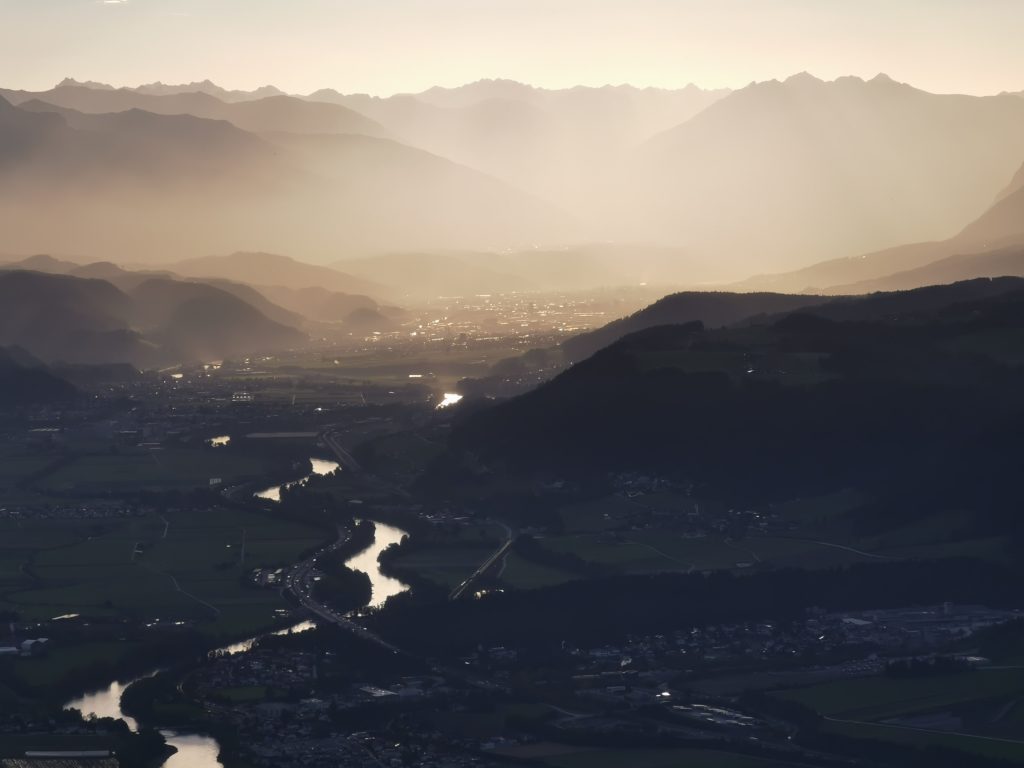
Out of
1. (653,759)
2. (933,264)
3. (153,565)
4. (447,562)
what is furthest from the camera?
(933,264)

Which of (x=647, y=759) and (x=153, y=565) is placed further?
(x=153, y=565)

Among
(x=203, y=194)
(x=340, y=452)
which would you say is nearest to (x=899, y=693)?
(x=340, y=452)

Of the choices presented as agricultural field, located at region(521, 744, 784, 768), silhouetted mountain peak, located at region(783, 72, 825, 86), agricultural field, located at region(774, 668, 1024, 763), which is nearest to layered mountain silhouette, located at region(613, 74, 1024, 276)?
silhouetted mountain peak, located at region(783, 72, 825, 86)

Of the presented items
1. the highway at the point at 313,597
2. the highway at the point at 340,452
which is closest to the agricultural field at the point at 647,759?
the highway at the point at 313,597

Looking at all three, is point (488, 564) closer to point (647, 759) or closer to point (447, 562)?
point (447, 562)

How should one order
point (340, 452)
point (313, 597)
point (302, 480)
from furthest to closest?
1. point (340, 452)
2. point (302, 480)
3. point (313, 597)

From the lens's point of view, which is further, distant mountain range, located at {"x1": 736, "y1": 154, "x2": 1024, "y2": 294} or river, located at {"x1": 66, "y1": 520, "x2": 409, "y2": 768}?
distant mountain range, located at {"x1": 736, "y1": 154, "x2": 1024, "y2": 294}

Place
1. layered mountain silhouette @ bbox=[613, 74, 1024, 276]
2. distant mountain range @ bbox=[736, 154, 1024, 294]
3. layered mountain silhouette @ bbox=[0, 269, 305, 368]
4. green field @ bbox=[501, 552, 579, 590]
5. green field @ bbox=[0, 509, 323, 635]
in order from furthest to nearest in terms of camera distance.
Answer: layered mountain silhouette @ bbox=[613, 74, 1024, 276]
layered mountain silhouette @ bbox=[0, 269, 305, 368]
distant mountain range @ bbox=[736, 154, 1024, 294]
green field @ bbox=[501, 552, 579, 590]
green field @ bbox=[0, 509, 323, 635]

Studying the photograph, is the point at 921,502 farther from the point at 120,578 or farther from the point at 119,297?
the point at 119,297

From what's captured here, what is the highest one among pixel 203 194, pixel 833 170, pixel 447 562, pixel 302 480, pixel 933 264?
pixel 203 194

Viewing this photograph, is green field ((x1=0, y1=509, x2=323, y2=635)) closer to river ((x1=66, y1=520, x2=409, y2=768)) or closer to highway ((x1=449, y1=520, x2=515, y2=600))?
river ((x1=66, y1=520, x2=409, y2=768))
